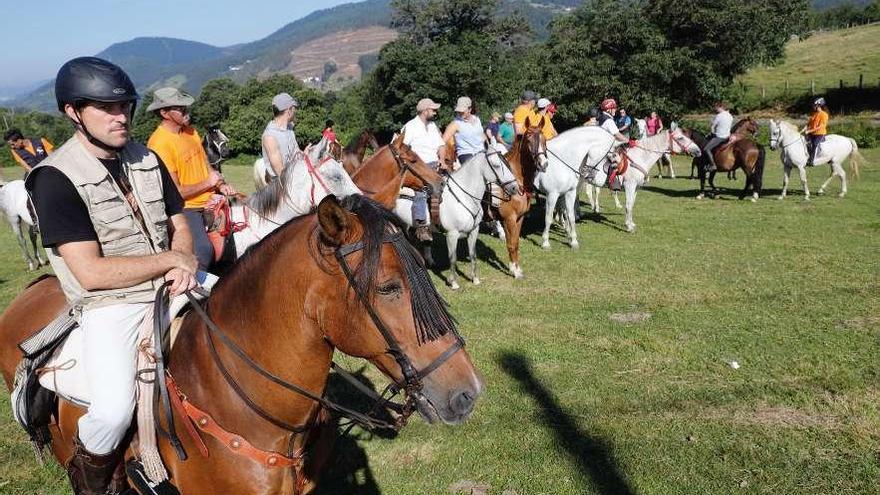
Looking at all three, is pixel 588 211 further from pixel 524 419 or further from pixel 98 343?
pixel 98 343

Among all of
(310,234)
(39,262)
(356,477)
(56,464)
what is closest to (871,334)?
(356,477)

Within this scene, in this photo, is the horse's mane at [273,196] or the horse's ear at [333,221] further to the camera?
the horse's mane at [273,196]

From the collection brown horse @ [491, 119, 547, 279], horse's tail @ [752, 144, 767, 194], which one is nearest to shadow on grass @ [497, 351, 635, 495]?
brown horse @ [491, 119, 547, 279]

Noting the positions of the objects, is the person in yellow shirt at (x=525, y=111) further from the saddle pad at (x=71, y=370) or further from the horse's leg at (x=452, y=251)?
the saddle pad at (x=71, y=370)

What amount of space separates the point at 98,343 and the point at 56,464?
3.05m

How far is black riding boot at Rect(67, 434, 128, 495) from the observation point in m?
2.46

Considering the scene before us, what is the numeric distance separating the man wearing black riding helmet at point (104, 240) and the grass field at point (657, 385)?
220 centimetres

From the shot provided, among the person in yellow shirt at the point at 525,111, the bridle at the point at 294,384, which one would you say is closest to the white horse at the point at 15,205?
the bridle at the point at 294,384

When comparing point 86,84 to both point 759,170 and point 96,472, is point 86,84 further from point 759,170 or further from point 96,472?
point 759,170

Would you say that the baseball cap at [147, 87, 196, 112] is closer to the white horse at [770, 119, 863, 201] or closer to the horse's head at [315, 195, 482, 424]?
the horse's head at [315, 195, 482, 424]

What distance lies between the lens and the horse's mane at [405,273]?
1973mm

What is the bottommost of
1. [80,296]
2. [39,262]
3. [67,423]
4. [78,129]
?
[39,262]

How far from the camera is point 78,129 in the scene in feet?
7.49

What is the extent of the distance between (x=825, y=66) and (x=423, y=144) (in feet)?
191
